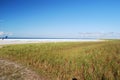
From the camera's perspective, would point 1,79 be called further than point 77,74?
No

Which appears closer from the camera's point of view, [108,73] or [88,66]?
[108,73]

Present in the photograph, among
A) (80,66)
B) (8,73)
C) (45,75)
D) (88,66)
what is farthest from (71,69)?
(8,73)

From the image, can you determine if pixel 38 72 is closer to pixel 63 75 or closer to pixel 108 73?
pixel 63 75

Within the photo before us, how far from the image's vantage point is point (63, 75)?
827cm

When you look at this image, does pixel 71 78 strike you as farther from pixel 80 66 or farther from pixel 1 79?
pixel 1 79

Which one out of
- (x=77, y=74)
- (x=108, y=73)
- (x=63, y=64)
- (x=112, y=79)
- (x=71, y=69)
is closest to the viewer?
(x=112, y=79)

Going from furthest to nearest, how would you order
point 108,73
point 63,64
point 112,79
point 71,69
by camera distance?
point 63,64 → point 71,69 → point 108,73 → point 112,79

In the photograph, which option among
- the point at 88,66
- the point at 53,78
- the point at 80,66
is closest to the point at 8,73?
the point at 53,78

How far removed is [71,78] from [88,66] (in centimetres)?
217

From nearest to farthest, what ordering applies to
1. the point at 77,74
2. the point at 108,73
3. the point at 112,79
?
the point at 112,79 < the point at 108,73 < the point at 77,74

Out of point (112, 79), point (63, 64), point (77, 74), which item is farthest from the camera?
point (63, 64)

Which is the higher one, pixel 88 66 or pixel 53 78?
pixel 88 66

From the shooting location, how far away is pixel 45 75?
868 cm

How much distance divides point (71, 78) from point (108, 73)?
2524mm
